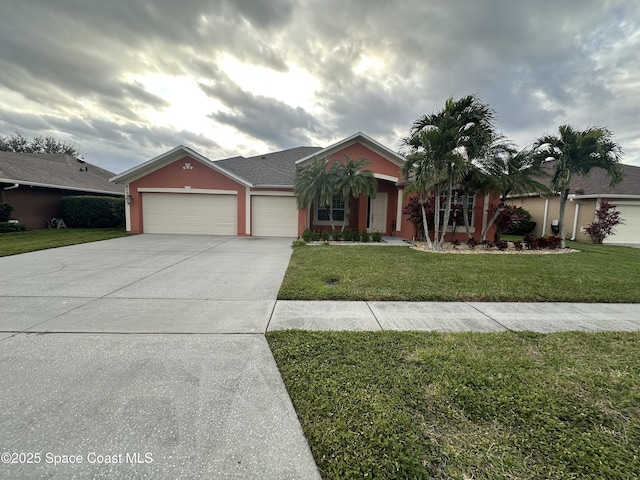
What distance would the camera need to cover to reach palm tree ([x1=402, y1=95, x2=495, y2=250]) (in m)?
8.88

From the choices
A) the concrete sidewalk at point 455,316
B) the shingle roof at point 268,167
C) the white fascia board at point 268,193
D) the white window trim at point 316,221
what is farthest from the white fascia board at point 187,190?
the concrete sidewalk at point 455,316

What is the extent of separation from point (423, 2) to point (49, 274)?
506 inches

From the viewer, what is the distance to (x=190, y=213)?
46.9 feet

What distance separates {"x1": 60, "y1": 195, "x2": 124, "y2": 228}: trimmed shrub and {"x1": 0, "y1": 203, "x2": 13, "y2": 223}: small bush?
8.10ft

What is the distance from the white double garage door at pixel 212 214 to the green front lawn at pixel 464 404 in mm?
11202

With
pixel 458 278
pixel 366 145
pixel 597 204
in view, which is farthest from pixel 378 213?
pixel 597 204

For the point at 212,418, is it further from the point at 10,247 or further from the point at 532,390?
the point at 10,247

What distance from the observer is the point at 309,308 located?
4500 mm

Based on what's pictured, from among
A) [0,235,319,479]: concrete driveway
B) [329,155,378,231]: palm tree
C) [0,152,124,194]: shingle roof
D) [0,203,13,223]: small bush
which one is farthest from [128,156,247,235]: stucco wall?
[0,235,319,479]: concrete driveway

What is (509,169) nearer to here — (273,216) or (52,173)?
(273,216)

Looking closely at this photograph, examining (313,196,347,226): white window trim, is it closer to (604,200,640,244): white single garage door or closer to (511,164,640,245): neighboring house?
(511,164,640,245): neighboring house

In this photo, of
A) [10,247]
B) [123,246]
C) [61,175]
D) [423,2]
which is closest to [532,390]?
[423,2]

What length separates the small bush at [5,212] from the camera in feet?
43.9

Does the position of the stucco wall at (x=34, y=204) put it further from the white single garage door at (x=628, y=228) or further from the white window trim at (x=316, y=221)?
the white single garage door at (x=628, y=228)
